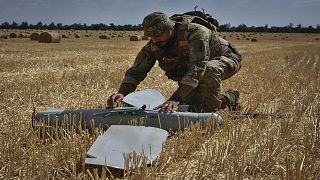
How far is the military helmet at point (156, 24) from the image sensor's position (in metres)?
4.11

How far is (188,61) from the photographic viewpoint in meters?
4.60

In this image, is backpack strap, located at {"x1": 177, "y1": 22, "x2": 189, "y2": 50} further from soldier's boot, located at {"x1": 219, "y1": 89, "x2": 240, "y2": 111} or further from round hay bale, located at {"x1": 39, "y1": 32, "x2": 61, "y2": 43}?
round hay bale, located at {"x1": 39, "y1": 32, "x2": 61, "y2": 43}

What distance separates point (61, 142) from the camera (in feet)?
10.2

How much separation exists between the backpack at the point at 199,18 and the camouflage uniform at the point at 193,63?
0.13m

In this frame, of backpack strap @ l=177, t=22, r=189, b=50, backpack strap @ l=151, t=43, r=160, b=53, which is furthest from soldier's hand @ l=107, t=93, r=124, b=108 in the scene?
backpack strap @ l=177, t=22, r=189, b=50

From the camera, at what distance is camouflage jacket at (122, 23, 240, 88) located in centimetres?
417

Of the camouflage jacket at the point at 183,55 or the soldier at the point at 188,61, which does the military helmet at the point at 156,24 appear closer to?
the soldier at the point at 188,61

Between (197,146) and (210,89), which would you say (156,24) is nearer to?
(210,89)

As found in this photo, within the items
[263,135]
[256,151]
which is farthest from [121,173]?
[263,135]

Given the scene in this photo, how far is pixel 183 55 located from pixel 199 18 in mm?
592

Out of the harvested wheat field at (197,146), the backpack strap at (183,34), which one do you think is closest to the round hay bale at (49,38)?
the harvested wheat field at (197,146)

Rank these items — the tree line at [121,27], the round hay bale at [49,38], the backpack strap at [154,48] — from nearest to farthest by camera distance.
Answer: the backpack strap at [154,48]
the round hay bale at [49,38]
the tree line at [121,27]

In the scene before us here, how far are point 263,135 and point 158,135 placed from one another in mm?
1004

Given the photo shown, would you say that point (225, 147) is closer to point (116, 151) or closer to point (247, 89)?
point (116, 151)
